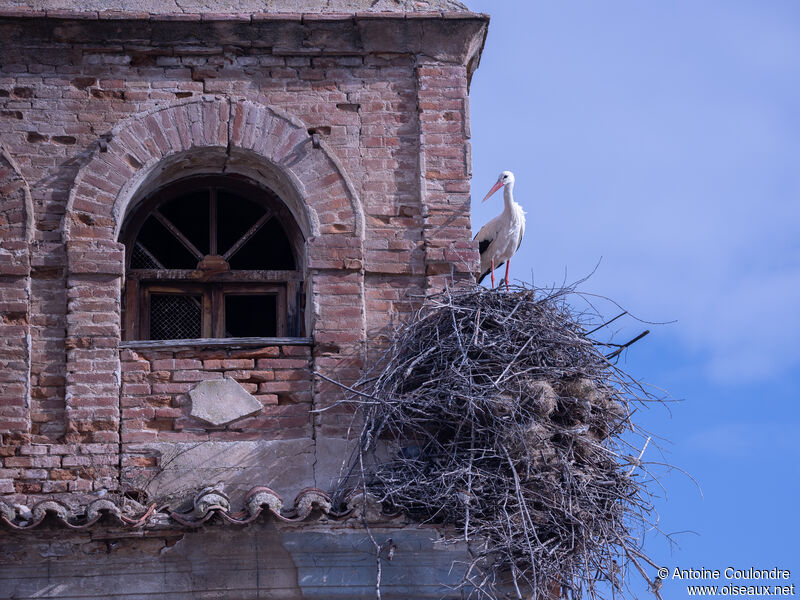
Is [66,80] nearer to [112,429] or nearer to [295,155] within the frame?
[295,155]

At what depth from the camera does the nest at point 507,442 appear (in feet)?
25.5

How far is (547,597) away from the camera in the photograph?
7688 mm

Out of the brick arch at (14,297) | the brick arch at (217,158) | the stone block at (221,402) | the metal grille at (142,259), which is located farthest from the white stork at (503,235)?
the brick arch at (14,297)

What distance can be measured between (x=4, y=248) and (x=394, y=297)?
96.7 inches

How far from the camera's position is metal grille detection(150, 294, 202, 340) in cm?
912

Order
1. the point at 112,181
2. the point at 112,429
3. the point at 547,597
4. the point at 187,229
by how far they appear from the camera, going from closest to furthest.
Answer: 1. the point at 547,597
2. the point at 112,429
3. the point at 112,181
4. the point at 187,229

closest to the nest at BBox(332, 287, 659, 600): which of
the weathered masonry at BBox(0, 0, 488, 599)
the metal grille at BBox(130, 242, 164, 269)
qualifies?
the weathered masonry at BBox(0, 0, 488, 599)

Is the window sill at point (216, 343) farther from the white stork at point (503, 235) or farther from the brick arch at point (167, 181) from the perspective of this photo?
the white stork at point (503, 235)

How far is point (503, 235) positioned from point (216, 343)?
2197mm

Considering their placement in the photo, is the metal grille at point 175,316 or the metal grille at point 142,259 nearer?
the metal grille at point 175,316

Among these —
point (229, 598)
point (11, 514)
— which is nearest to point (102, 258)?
point (11, 514)

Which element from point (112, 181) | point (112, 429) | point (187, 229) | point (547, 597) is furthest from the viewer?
point (187, 229)

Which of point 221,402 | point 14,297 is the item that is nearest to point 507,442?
point 221,402

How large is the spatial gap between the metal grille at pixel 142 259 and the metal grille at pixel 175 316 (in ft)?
0.68
